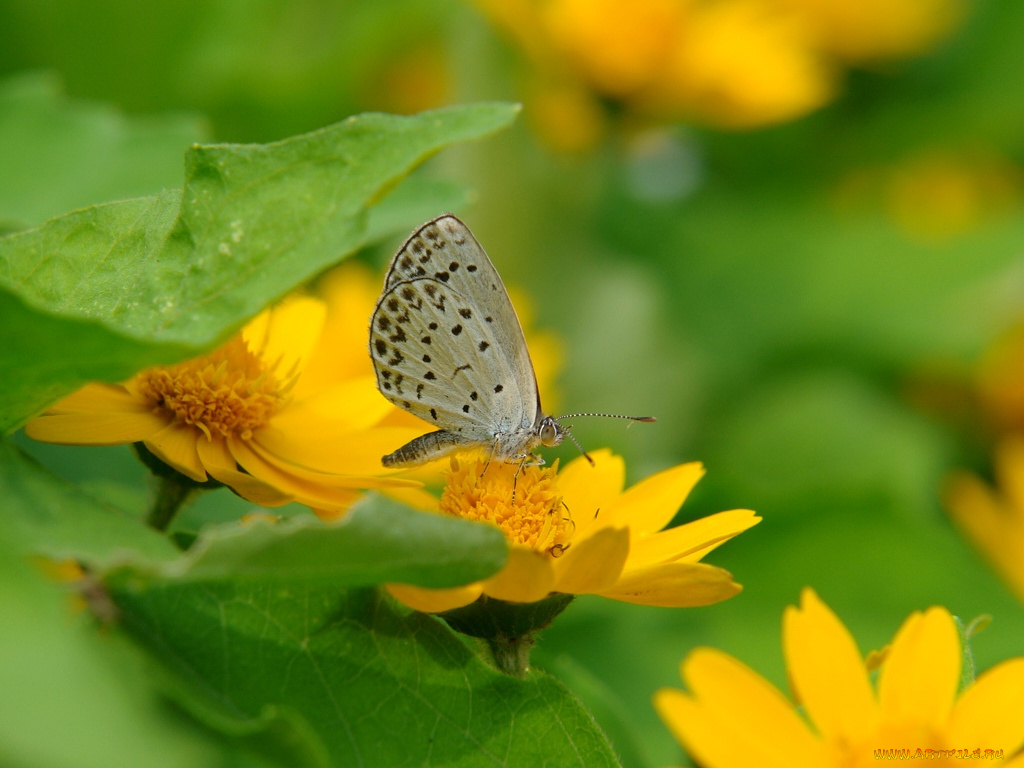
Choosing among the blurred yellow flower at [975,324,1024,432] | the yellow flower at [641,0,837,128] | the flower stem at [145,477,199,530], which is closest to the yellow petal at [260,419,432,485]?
the flower stem at [145,477,199,530]

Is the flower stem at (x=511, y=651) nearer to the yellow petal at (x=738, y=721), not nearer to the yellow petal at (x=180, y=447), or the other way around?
the yellow petal at (x=738, y=721)

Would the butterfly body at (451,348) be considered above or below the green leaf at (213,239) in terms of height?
below

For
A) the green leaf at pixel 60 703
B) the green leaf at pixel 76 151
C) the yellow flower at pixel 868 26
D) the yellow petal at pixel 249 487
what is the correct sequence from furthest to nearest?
the yellow flower at pixel 868 26, the green leaf at pixel 76 151, the yellow petal at pixel 249 487, the green leaf at pixel 60 703

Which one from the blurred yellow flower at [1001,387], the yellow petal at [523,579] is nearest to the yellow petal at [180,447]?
the yellow petal at [523,579]

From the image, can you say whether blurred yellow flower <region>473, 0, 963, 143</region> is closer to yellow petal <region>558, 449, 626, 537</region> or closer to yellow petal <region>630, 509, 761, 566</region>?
yellow petal <region>558, 449, 626, 537</region>

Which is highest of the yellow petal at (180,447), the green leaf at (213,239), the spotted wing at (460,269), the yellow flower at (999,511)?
the green leaf at (213,239)

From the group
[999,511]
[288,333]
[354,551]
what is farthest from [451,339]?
[999,511]

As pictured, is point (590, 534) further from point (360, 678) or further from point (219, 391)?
point (219, 391)

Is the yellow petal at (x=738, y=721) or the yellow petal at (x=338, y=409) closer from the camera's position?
the yellow petal at (x=738, y=721)
